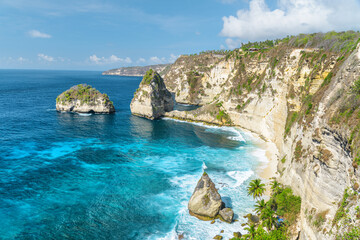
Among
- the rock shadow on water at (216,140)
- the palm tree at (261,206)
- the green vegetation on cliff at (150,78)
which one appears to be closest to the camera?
the palm tree at (261,206)

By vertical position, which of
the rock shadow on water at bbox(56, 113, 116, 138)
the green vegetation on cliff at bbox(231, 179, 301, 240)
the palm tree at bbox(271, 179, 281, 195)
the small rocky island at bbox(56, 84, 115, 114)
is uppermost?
the small rocky island at bbox(56, 84, 115, 114)

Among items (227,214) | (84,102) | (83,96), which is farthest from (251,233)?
(83,96)

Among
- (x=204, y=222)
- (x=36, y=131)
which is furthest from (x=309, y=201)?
(x=36, y=131)

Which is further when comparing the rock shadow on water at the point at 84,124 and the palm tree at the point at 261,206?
the rock shadow on water at the point at 84,124

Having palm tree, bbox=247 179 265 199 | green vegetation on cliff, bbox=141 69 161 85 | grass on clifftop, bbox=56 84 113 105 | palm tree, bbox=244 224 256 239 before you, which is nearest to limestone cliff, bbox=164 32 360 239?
palm tree, bbox=247 179 265 199

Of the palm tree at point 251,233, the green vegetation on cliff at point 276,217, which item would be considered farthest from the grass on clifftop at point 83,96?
the palm tree at point 251,233

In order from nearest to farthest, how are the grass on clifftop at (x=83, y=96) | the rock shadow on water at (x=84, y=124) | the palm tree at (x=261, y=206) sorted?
the palm tree at (x=261, y=206), the rock shadow on water at (x=84, y=124), the grass on clifftop at (x=83, y=96)

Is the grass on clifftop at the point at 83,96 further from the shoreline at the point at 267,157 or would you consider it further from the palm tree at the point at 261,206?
the palm tree at the point at 261,206

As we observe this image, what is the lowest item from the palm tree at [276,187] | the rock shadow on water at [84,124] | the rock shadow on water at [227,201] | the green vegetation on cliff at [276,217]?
the rock shadow on water at [227,201]

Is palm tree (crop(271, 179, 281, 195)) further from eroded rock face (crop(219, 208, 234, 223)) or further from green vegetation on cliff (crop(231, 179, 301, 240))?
eroded rock face (crop(219, 208, 234, 223))
